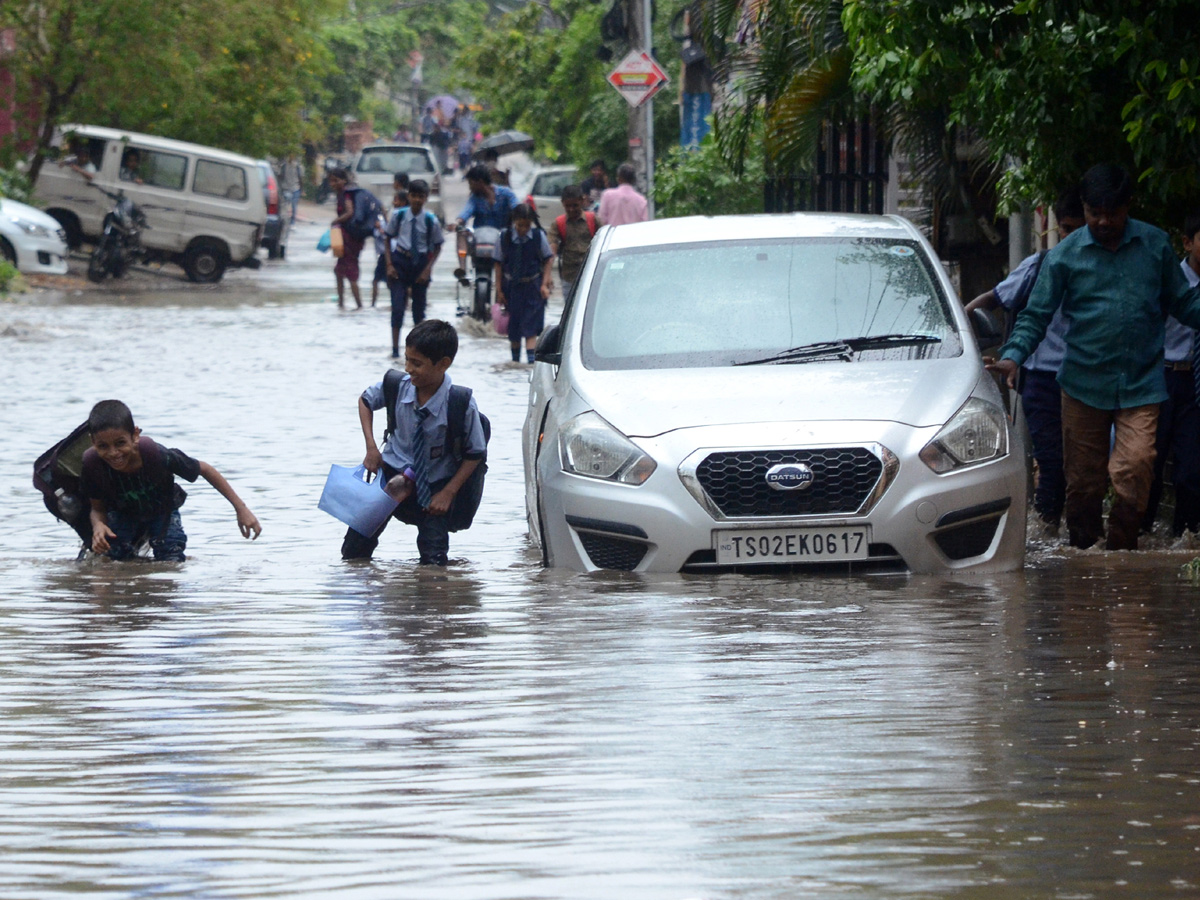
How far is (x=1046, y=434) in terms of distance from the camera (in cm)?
951

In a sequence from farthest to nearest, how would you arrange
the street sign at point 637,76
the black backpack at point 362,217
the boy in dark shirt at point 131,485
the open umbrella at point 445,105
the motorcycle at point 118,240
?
the open umbrella at point 445,105 < the motorcycle at point 118,240 < the street sign at point 637,76 < the black backpack at point 362,217 < the boy in dark shirt at point 131,485

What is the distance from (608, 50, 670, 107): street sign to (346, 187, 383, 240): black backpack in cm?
341

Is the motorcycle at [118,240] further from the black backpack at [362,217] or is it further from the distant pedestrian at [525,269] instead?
the distant pedestrian at [525,269]

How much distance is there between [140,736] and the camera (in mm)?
5309

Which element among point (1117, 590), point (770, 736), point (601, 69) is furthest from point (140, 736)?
point (601, 69)

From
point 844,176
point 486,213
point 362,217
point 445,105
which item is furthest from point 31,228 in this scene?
point 445,105

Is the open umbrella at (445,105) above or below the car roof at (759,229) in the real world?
above

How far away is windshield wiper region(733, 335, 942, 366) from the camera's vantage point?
26.5ft

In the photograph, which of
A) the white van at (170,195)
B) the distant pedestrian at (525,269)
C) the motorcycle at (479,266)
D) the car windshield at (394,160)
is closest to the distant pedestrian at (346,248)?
the motorcycle at (479,266)

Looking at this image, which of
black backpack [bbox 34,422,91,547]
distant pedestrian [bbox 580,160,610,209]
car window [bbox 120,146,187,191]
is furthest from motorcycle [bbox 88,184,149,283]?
black backpack [bbox 34,422,91,547]

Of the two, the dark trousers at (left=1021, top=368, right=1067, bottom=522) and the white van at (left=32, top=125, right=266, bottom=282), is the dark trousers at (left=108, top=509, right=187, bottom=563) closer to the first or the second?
the dark trousers at (left=1021, top=368, right=1067, bottom=522)

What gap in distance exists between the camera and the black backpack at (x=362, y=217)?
2698cm

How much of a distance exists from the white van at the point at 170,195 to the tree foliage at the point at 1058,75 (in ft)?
77.0

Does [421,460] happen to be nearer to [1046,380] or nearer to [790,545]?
[790,545]
